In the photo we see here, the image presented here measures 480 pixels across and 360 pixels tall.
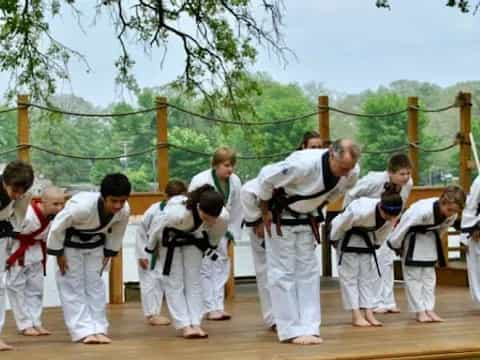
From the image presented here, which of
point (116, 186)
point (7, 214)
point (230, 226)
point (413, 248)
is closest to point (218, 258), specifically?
point (230, 226)

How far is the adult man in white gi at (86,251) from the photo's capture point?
6.11 meters

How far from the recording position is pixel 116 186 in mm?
5926

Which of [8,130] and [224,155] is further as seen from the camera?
[8,130]

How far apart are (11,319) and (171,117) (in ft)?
8.99

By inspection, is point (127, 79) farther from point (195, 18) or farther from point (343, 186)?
point (343, 186)

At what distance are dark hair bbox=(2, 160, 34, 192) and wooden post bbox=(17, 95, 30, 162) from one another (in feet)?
9.11

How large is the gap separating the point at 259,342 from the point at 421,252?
1.55 metres

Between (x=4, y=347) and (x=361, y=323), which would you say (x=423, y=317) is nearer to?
(x=361, y=323)

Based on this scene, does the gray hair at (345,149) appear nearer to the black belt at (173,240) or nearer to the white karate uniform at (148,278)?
the black belt at (173,240)

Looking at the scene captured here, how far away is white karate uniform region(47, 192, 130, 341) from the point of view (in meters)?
6.12

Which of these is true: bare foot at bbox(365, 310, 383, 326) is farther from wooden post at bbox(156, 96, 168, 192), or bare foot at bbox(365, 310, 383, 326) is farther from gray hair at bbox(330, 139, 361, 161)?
wooden post at bbox(156, 96, 168, 192)

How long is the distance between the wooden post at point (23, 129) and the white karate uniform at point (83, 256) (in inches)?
95.0

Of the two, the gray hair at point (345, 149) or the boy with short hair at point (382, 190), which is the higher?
the gray hair at point (345, 149)

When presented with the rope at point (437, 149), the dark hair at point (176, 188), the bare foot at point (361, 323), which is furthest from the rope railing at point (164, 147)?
the bare foot at point (361, 323)
